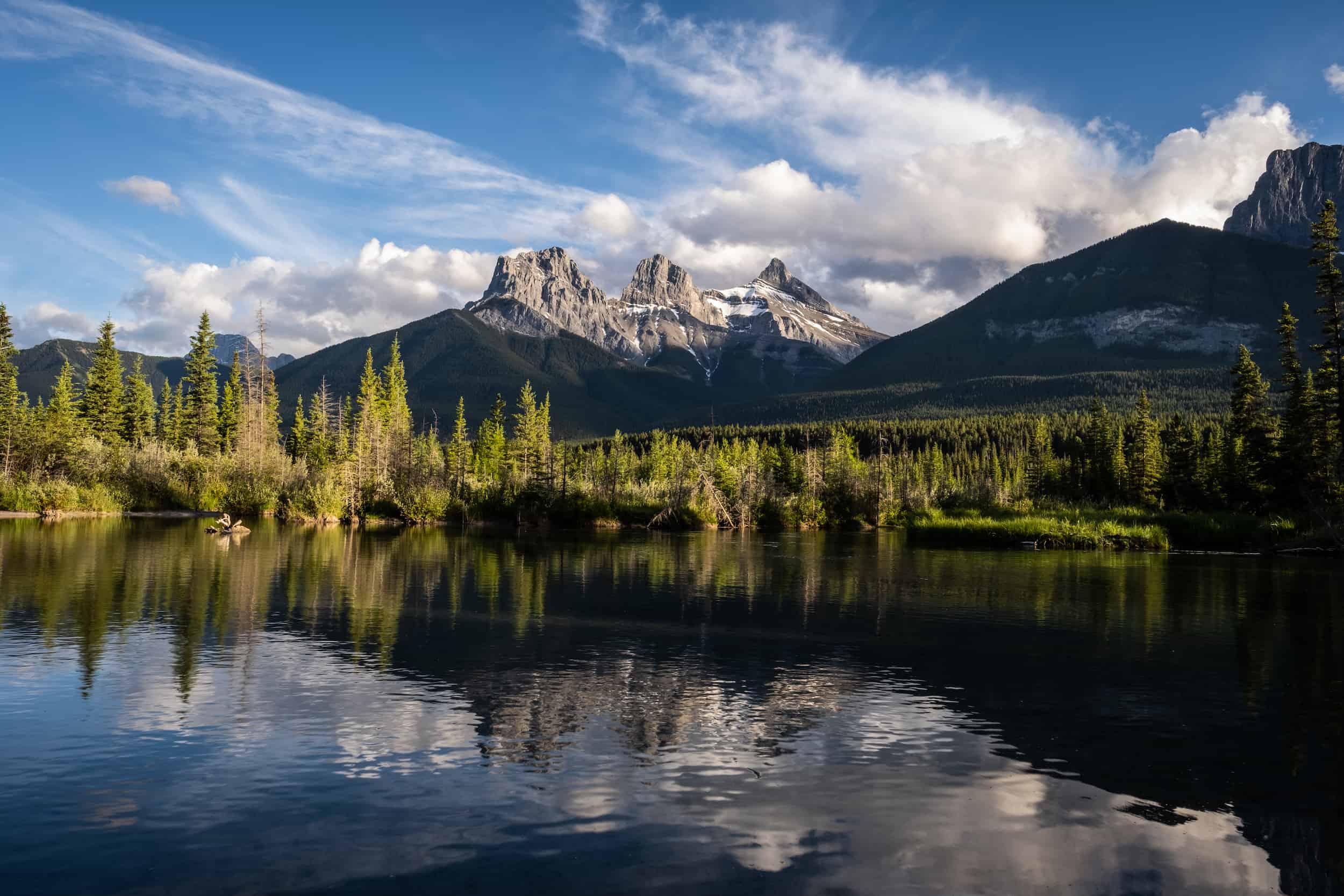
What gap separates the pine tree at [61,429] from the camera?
261 ft

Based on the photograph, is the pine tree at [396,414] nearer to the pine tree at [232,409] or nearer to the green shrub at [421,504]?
the green shrub at [421,504]

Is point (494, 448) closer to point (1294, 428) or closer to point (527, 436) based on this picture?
point (527, 436)

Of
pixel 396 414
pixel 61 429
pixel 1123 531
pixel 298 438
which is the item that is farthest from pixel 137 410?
pixel 1123 531

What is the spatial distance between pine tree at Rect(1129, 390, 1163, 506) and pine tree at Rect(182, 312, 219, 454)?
322ft

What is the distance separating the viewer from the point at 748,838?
10.7 m

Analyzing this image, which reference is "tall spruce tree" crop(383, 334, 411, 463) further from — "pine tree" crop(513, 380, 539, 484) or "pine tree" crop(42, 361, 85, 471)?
"pine tree" crop(42, 361, 85, 471)

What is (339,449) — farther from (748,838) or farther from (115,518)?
(748,838)

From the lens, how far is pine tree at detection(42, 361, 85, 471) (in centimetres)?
7950

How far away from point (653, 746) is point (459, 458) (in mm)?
94654

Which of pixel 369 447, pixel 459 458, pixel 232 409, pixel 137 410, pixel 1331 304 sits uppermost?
pixel 1331 304

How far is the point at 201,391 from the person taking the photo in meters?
108

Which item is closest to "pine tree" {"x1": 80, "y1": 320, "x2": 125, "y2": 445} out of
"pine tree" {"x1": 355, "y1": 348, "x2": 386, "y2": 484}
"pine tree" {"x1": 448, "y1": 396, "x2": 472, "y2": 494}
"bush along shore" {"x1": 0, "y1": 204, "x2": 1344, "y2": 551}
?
"bush along shore" {"x1": 0, "y1": 204, "x2": 1344, "y2": 551}

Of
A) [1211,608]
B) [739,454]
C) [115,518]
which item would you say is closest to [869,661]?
[1211,608]

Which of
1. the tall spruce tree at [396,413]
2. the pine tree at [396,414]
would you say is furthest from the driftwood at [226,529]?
the tall spruce tree at [396,413]
